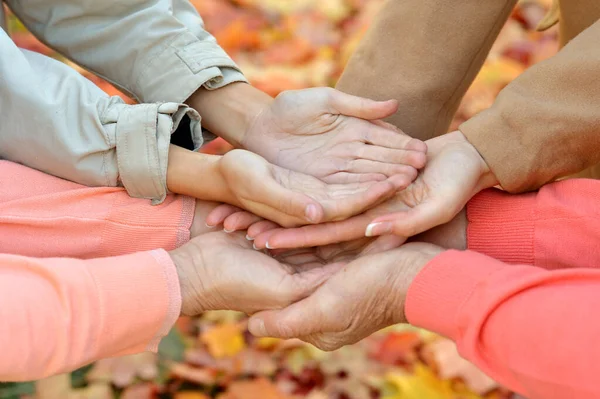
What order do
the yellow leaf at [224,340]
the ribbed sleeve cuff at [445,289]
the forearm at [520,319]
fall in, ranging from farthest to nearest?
the yellow leaf at [224,340] → the ribbed sleeve cuff at [445,289] → the forearm at [520,319]

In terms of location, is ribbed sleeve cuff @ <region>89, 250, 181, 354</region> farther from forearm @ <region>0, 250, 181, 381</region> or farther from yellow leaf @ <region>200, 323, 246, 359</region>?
yellow leaf @ <region>200, 323, 246, 359</region>

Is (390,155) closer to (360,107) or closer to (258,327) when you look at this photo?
(360,107)

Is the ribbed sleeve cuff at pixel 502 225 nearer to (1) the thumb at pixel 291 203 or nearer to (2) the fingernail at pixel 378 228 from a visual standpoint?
(2) the fingernail at pixel 378 228

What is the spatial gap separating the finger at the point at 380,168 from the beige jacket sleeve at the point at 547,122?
0.38ft

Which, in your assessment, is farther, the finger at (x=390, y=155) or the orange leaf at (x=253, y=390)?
the orange leaf at (x=253, y=390)

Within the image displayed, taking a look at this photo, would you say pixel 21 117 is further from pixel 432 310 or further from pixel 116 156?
pixel 432 310

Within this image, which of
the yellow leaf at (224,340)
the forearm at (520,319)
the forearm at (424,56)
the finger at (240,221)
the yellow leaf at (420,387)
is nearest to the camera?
the forearm at (520,319)

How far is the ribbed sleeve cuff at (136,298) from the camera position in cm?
103

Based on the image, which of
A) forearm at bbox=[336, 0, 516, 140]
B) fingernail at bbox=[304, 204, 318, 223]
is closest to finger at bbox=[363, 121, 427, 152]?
forearm at bbox=[336, 0, 516, 140]

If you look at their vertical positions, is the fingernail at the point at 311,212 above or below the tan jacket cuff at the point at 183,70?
below

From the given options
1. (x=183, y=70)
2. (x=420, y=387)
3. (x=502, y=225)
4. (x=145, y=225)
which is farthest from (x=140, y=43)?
(x=420, y=387)

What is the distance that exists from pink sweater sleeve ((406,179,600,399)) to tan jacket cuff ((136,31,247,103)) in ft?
1.74

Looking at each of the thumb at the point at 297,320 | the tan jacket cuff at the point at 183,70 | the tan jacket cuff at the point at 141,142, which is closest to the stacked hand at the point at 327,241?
Answer: the thumb at the point at 297,320

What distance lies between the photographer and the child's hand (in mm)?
1143
